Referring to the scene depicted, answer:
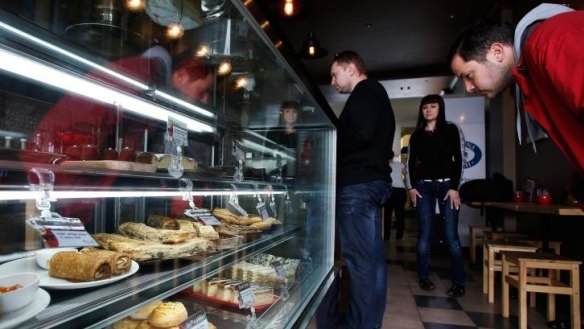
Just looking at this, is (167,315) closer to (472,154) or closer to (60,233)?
(60,233)

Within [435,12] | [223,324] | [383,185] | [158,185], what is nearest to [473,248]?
[383,185]

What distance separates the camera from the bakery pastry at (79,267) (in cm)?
75

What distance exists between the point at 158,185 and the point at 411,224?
8.16 meters

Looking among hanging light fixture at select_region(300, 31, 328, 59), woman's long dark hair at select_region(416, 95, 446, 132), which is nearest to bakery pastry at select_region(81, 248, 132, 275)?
woman's long dark hair at select_region(416, 95, 446, 132)

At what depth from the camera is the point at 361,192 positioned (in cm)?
213

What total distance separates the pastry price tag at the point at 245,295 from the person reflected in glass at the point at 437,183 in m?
2.41

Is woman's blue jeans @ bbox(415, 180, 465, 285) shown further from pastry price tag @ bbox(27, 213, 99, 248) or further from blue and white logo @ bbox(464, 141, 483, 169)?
pastry price tag @ bbox(27, 213, 99, 248)

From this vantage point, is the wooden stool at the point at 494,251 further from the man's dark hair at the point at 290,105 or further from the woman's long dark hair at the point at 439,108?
the man's dark hair at the point at 290,105

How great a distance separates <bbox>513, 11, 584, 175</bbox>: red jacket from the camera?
2.62 ft

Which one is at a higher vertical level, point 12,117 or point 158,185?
point 12,117

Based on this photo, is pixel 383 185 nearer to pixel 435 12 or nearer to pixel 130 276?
pixel 130 276

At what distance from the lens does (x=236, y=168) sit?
1.58m

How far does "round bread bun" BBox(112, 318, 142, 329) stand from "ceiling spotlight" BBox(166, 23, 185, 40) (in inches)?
43.2

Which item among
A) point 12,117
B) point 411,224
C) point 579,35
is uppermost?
point 579,35
